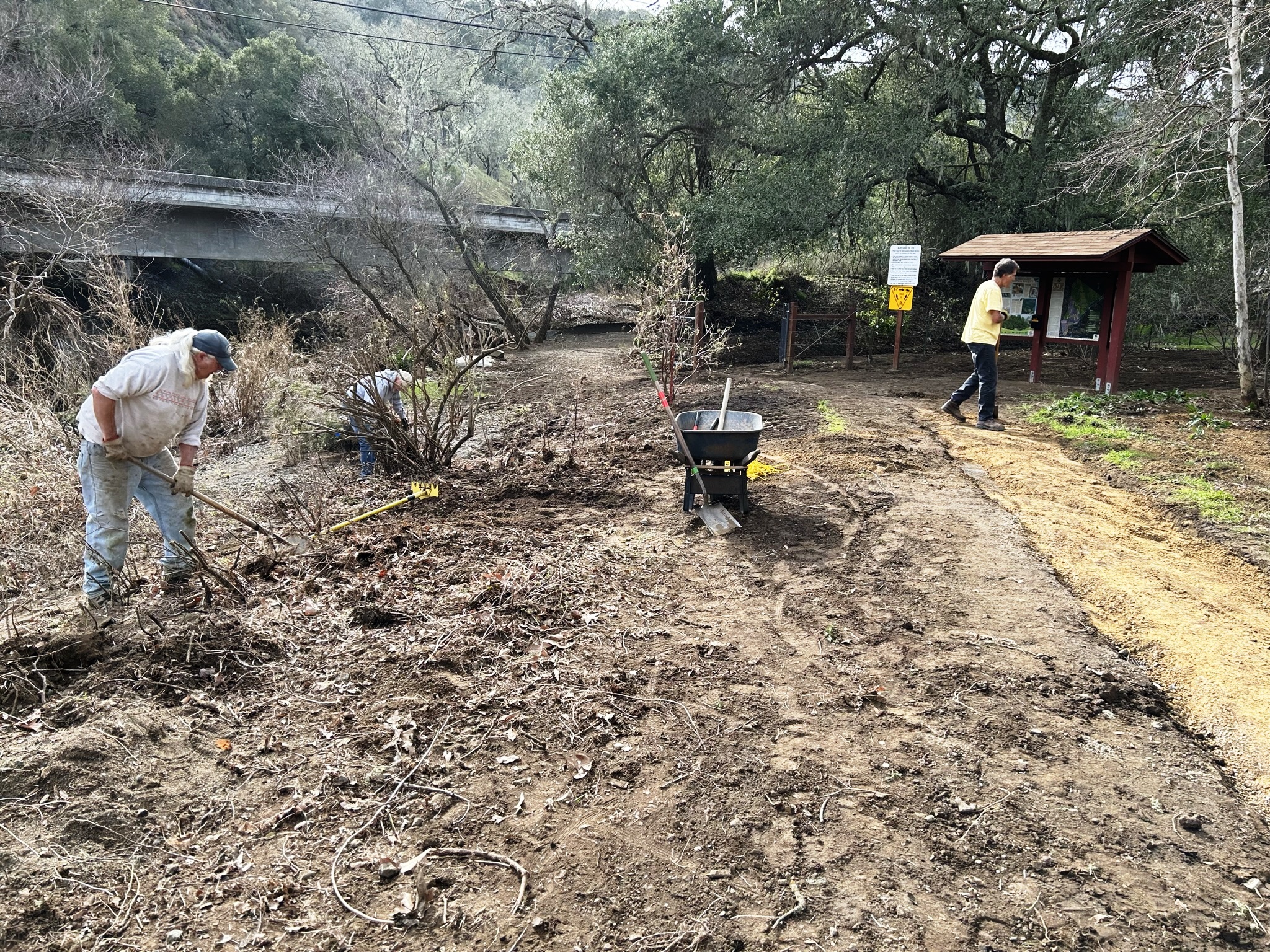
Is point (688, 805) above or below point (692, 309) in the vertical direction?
below

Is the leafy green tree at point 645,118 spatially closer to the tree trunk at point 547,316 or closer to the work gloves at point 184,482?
the tree trunk at point 547,316

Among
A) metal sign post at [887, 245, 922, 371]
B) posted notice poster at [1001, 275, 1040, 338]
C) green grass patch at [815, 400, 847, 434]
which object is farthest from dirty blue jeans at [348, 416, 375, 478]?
posted notice poster at [1001, 275, 1040, 338]

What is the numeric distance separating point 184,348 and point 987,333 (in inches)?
308

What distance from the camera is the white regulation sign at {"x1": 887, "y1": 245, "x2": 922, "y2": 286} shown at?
1273 cm

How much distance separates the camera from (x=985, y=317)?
29.3ft

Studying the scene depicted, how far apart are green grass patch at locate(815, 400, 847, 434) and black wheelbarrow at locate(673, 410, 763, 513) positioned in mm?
3031

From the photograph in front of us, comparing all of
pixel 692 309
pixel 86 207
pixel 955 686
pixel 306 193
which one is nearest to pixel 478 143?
pixel 306 193

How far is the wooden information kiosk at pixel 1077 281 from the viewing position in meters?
10.5

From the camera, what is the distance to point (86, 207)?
49.7 ft

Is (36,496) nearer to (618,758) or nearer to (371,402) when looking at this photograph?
(371,402)

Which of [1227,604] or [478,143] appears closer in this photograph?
[1227,604]

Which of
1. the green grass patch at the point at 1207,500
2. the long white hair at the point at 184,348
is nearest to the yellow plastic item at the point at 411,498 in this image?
the long white hair at the point at 184,348

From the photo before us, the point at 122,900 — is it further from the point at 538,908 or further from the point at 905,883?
the point at 905,883

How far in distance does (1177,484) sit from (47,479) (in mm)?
10192
